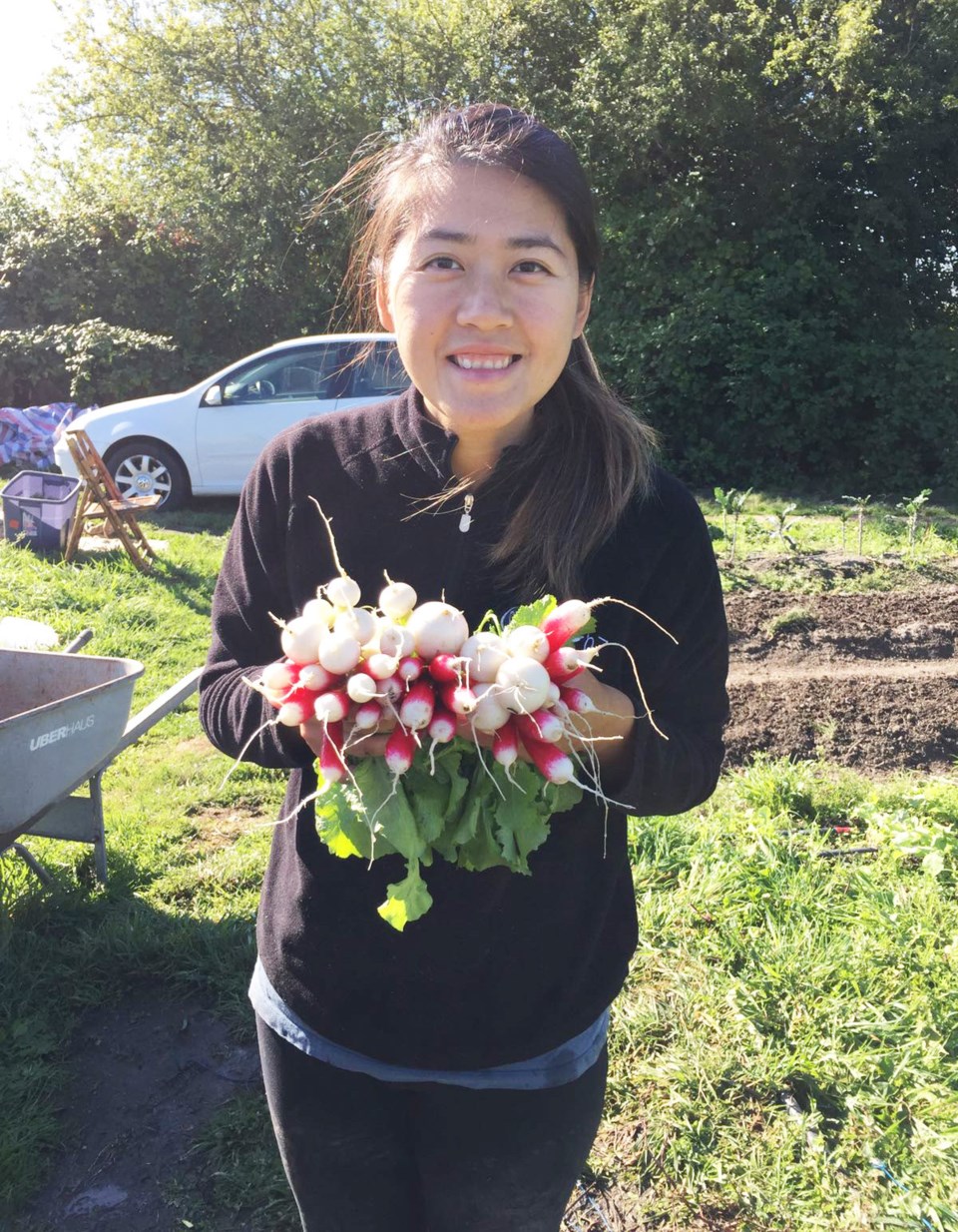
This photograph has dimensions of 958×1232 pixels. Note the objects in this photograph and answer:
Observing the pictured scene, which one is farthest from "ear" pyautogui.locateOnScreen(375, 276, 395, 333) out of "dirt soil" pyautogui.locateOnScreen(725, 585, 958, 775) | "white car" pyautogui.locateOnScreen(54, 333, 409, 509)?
"white car" pyautogui.locateOnScreen(54, 333, 409, 509)

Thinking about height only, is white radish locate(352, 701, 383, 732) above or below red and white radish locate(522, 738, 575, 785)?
above

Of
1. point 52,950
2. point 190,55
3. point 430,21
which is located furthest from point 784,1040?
point 190,55

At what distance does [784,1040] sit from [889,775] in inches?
80.2

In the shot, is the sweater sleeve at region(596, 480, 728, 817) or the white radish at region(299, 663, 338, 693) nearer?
the white radish at region(299, 663, 338, 693)

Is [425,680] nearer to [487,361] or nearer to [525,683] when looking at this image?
[525,683]

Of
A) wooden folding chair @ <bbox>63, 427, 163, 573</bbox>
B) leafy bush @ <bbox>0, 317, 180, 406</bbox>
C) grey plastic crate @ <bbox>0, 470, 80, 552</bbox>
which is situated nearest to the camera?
wooden folding chair @ <bbox>63, 427, 163, 573</bbox>

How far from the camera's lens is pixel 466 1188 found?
1520 millimetres

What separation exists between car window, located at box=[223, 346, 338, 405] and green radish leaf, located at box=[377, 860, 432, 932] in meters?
9.02

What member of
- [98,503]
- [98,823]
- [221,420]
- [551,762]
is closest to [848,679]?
[98,823]

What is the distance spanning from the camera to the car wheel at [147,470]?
9.91 m

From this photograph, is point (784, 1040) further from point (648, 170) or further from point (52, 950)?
point (648, 170)

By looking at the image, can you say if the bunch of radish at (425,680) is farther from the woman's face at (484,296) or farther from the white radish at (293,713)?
the woman's face at (484,296)

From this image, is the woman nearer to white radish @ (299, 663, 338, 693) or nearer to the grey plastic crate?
white radish @ (299, 663, 338, 693)

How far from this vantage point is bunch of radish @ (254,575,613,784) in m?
1.39
